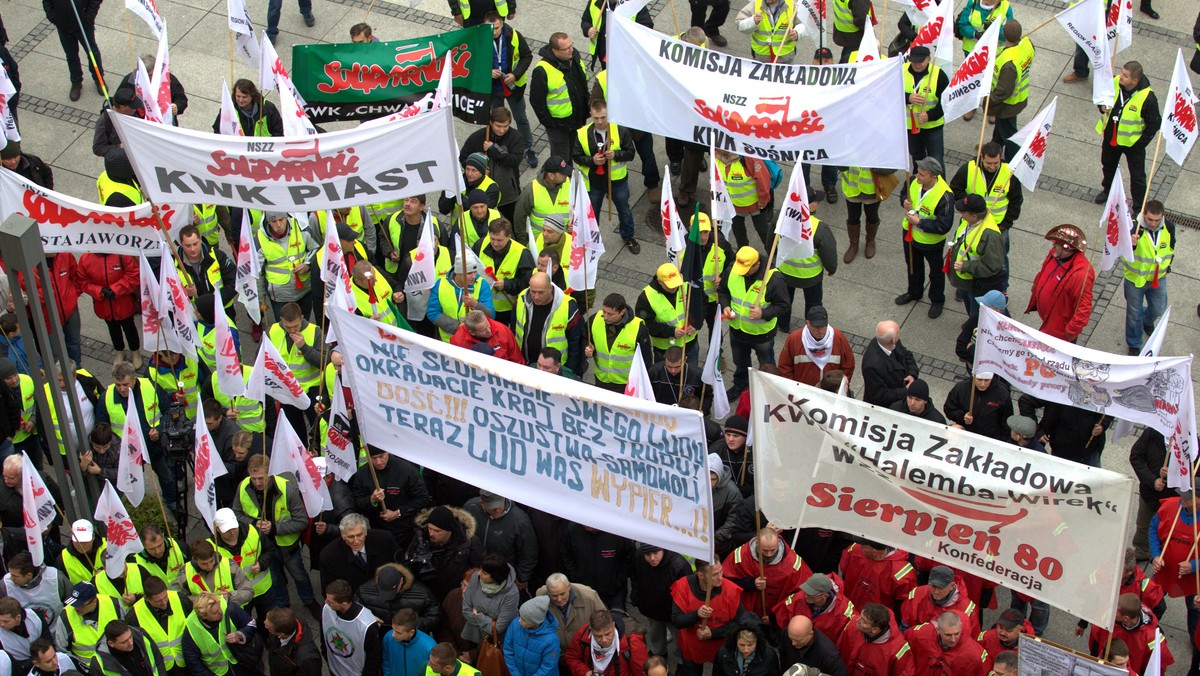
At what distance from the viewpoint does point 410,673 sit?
1047 centimetres

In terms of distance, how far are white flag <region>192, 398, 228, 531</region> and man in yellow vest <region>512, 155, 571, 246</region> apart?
149 inches

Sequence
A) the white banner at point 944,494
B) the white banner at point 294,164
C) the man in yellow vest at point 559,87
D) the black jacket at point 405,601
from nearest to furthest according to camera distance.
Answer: the white banner at point 944,494, the black jacket at point 405,601, the white banner at point 294,164, the man in yellow vest at point 559,87

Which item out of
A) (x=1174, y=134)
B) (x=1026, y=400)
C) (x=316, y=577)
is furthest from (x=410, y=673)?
(x=1174, y=134)

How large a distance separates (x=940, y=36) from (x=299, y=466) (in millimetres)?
7385

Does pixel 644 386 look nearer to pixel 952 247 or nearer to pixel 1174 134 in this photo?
pixel 952 247

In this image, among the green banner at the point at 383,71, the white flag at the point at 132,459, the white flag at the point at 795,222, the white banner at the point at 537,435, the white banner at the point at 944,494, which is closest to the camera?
the white banner at the point at 944,494

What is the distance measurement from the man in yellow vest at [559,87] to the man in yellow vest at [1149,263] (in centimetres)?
508

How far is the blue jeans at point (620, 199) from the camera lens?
1523 cm

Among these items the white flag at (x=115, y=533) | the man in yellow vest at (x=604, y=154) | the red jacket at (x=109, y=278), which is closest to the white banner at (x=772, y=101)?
the man in yellow vest at (x=604, y=154)

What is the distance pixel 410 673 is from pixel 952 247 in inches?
245

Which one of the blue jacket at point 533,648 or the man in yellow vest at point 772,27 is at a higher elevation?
the man in yellow vest at point 772,27

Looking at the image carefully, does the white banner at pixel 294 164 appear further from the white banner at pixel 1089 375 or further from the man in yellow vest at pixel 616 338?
the white banner at pixel 1089 375

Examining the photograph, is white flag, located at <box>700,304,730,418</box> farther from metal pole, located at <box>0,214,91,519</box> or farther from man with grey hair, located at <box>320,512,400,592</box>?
metal pole, located at <box>0,214,91,519</box>

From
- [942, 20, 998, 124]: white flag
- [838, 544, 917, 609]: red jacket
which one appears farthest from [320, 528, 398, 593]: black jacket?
[942, 20, 998, 124]: white flag
